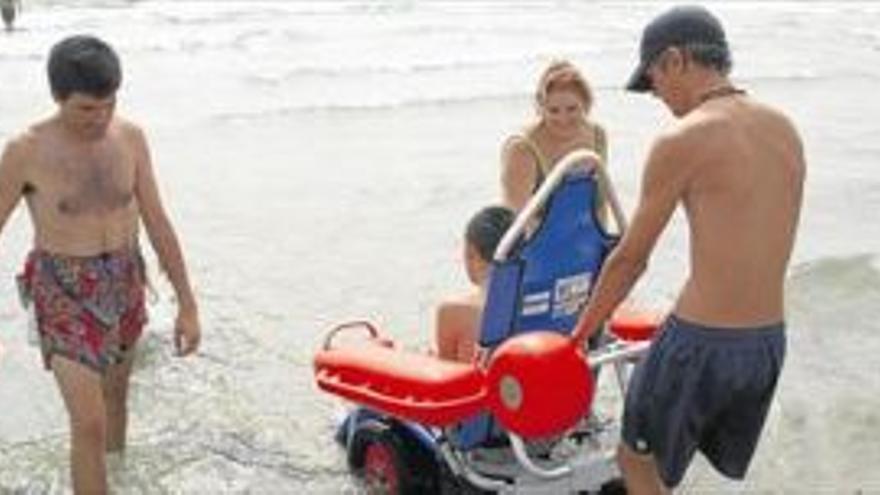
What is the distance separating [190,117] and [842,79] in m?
8.21

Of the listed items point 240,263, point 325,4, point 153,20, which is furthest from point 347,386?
point 325,4

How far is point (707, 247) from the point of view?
13.7 feet

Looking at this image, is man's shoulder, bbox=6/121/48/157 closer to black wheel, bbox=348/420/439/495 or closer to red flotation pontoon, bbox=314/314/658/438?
red flotation pontoon, bbox=314/314/658/438

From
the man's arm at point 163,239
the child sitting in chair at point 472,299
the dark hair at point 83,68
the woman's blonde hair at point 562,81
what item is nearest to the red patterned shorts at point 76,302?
the man's arm at point 163,239

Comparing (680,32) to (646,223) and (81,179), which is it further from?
(81,179)

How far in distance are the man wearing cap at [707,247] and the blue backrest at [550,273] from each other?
21.3 inches

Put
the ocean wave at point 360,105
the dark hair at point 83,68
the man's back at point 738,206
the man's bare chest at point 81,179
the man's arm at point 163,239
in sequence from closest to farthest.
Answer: the man's back at point 738,206 → the dark hair at point 83,68 → the man's bare chest at point 81,179 → the man's arm at point 163,239 → the ocean wave at point 360,105

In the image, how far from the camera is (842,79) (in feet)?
61.7

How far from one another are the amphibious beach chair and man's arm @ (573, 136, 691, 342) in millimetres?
210

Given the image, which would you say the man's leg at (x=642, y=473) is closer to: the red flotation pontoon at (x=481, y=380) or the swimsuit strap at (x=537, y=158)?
the red flotation pontoon at (x=481, y=380)

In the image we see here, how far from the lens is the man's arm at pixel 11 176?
487cm

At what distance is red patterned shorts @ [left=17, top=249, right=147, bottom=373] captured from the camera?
16.4 feet

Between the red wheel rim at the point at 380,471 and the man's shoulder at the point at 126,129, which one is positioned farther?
the red wheel rim at the point at 380,471

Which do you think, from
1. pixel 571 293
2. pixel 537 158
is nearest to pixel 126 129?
pixel 571 293
